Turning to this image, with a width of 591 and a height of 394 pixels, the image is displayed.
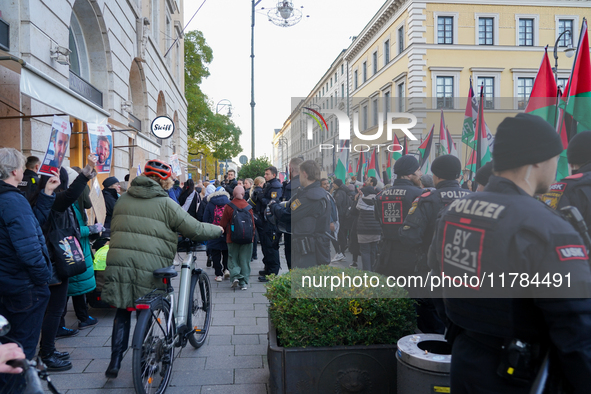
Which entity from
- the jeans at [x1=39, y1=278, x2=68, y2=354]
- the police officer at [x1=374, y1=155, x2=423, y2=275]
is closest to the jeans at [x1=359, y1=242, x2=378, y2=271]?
the police officer at [x1=374, y1=155, x2=423, y2=275]

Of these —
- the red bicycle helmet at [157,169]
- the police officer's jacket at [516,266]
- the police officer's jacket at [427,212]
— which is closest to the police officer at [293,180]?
the police officer's jacket at [427,212]

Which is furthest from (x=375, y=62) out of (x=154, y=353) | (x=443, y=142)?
(x=154, y=353)

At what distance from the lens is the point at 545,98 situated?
5.14m

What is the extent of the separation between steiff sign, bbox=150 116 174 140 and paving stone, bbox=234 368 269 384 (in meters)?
11.7

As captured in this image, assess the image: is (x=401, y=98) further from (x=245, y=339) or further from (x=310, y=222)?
(x=245, y=339)

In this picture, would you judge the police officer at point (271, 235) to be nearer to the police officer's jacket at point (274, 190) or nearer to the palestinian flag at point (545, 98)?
the police officer's jacket at point (274, 190)

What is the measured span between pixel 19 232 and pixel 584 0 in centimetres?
3652

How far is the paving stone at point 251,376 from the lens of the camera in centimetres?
394

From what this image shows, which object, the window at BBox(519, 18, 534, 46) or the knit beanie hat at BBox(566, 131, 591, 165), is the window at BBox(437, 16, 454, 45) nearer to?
the window at BBox(519, 18, 534, 46)

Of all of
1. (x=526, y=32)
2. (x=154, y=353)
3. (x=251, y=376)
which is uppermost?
(x=526, y=32)

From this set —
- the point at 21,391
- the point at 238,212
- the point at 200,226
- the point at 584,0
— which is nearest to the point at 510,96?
the point at 584,0

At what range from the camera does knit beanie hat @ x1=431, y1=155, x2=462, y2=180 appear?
447 cm

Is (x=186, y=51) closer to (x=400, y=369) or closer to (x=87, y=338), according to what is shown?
(x=87, y=338)

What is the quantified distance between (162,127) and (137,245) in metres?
11.7
